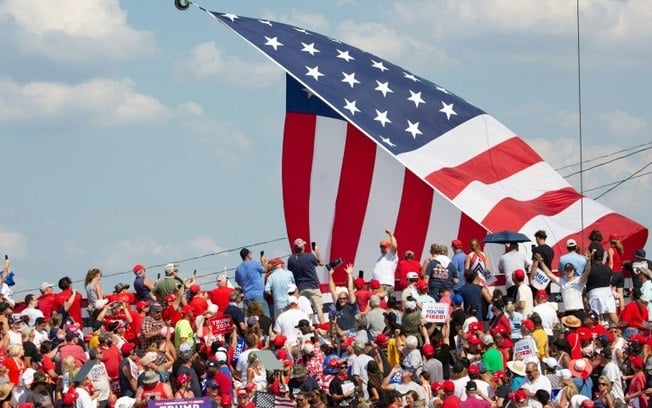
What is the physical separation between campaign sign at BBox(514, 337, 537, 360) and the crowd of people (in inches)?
0.7

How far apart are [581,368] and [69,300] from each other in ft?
26.0

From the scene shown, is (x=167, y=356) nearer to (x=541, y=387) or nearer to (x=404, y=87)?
(x=541, y=387)

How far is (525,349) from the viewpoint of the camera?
67.8 ft

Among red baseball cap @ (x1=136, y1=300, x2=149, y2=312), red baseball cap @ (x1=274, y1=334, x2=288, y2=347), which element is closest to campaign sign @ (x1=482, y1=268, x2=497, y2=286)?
red baseball cap @ (x1=274, y1=334, x2=288, y2=347)

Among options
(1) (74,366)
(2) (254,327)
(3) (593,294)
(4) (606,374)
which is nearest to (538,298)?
(3) (593,294)

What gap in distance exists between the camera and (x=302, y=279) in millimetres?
24719

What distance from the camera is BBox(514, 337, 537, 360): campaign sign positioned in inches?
811

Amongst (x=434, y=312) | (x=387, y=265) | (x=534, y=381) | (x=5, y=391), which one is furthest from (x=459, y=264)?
(x=5, y=391)

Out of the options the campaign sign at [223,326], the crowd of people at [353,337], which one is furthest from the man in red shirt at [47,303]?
the campaign sign at [223,326]

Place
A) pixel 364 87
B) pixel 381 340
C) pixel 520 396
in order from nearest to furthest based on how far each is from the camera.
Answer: pixel 520 396 < pixel 381 340 < pixel 364 87

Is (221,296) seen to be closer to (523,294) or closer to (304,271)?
(304,271)

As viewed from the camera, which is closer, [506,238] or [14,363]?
[14,363]

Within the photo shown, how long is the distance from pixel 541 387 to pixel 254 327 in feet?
12.9

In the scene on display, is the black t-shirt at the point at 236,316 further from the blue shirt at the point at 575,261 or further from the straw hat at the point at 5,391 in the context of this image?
the blue shirt at the point at 575,261
